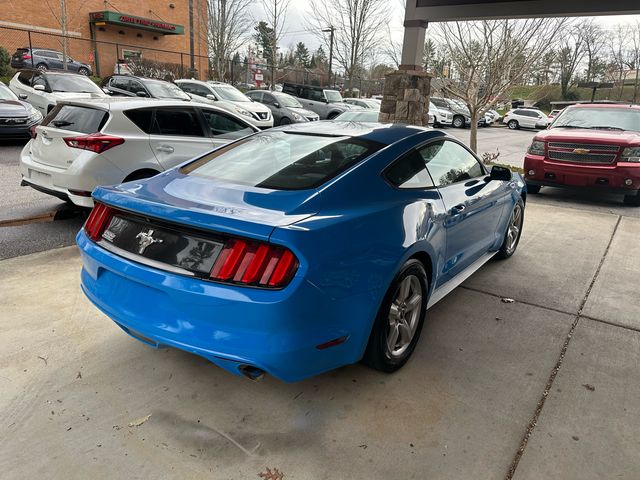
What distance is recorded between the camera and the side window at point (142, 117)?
5.88 metres

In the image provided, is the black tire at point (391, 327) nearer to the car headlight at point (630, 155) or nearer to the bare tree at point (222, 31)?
the car headlight at point (630, 155)

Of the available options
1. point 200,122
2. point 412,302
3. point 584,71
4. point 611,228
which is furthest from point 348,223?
point 584,71

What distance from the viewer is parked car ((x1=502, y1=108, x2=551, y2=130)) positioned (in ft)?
107

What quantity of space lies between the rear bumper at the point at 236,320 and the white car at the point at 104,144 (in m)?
3.38

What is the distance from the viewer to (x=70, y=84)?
1341cm

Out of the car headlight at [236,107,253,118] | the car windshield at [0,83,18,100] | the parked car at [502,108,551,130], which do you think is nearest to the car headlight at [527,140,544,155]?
the car headlight at [236,107,253,118]

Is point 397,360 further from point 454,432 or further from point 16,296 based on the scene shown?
point 16,296

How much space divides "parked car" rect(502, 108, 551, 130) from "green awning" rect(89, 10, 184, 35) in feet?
86.2

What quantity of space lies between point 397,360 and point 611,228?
536 centimetres

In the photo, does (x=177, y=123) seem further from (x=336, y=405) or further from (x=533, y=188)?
(x=533, y=188)

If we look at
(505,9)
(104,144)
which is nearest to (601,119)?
(505,9)

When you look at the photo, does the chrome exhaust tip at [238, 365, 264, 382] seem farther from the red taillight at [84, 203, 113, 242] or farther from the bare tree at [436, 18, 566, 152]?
the bare tree at [436, 18, 566, 152]

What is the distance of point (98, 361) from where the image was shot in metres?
3.11

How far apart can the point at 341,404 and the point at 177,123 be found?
4.76 meters
